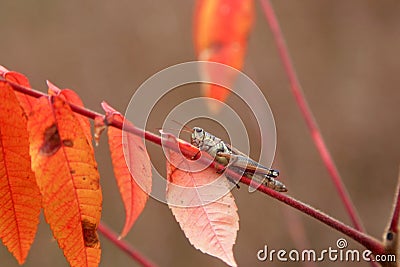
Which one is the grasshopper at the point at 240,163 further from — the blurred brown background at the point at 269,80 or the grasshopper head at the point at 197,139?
the blurred brown background at the point at 269,80

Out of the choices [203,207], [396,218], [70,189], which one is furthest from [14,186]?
[396,218]

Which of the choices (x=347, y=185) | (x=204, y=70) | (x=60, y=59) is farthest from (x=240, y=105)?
(x=204, y=70)

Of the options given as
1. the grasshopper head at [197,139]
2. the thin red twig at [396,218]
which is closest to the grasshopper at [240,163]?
the grasshopper head at [197,139]

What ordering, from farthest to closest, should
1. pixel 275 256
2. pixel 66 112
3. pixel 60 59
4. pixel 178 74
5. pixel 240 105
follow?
pixel 60 59 → pixel 275 256 → pixel 240 105 → pixel 178 74 → pixel 66 112

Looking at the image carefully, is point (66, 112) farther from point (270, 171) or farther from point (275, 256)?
point (275, 256)

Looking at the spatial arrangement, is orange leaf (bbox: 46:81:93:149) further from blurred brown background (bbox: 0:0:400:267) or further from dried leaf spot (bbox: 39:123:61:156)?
blurred brown background (bbox: 0:0:400:267)

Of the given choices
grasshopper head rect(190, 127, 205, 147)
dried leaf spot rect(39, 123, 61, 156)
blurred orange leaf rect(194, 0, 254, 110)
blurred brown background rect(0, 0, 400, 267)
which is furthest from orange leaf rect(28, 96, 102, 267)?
blurred brown background rect(0, 0, 400, 267)

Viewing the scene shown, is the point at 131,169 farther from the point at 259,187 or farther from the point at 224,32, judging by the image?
the point at 224,32
